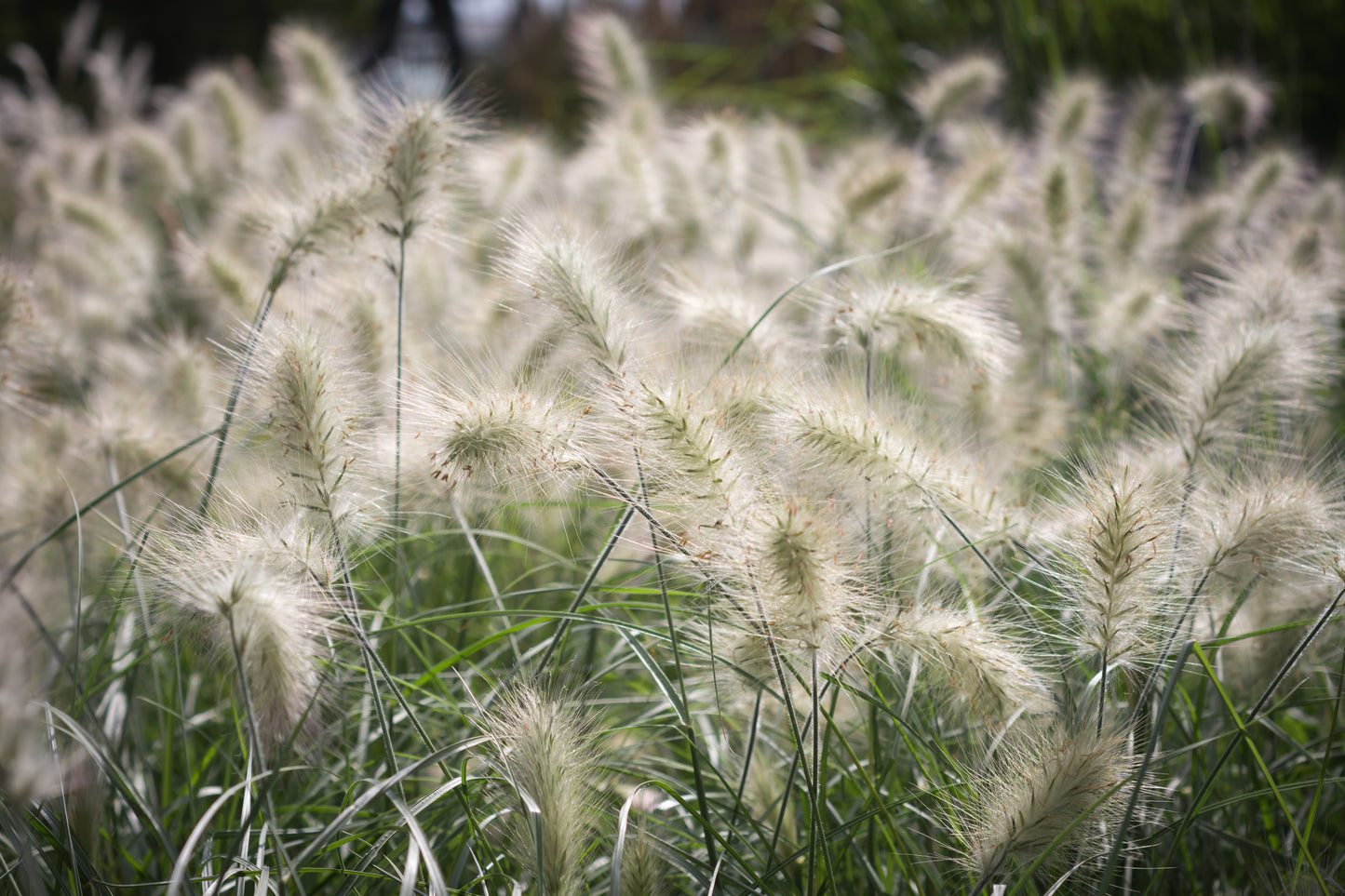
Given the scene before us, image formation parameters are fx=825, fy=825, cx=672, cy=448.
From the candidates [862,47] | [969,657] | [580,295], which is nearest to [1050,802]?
[969,657]

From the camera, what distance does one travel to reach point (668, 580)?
135cm

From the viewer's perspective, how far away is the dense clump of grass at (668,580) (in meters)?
1.13

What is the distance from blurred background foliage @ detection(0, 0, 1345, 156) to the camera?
168 inches

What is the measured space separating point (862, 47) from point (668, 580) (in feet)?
17.4

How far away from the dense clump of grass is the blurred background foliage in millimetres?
1020

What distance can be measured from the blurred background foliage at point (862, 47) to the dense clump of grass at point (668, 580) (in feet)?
3.35

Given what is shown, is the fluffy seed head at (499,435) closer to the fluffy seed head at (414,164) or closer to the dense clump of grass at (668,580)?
the dense clump of grass at (668,580)

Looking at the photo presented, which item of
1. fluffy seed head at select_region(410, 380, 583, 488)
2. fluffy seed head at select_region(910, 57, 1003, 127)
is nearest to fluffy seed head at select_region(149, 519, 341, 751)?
fluffy seed head at select_region(410, 380, 583, 488)

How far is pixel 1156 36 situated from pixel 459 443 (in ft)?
17.2

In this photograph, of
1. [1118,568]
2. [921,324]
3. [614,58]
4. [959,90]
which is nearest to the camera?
[1118,568]

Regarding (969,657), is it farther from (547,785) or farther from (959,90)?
(959,90)

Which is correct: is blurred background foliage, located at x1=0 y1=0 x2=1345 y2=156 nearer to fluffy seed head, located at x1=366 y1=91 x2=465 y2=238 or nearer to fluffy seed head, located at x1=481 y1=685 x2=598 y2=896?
fluffy seed head, located at x1=366 y1=91 x2=465 y2=238

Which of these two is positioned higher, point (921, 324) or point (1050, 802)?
point (921, 324)

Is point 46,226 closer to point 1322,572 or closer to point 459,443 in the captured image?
point 459,443
